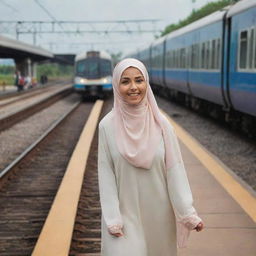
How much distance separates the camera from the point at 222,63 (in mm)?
14180

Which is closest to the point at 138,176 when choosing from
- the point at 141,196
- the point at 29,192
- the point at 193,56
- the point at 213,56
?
the point at 141,196

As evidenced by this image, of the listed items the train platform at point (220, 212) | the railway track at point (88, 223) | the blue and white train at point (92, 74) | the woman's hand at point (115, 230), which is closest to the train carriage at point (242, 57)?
the train platform at point (220, 212)

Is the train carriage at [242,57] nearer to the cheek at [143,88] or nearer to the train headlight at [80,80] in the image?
the cheek at [143,88]

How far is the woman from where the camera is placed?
9.96 feet

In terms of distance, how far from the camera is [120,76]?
3.09m

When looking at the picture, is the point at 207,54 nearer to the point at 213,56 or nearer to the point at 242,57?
the point at 213,56

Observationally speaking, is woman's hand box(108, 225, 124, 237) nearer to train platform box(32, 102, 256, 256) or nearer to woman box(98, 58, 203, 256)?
woman box(98, 58, 203, 256)

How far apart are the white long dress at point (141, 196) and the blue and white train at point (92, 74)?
25883 millimetres

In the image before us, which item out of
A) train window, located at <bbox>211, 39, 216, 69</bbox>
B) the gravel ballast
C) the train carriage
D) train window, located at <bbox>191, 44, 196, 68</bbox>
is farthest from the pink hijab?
train window, located at <bbox>191, 44, 196, 68</bbox>

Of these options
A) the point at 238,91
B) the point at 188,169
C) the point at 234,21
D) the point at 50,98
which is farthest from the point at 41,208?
the point at 50,98

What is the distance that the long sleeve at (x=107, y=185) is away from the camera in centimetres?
307

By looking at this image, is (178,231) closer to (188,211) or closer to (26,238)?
(188,211)

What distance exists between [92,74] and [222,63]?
50.5 ft

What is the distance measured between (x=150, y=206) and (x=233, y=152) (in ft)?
28.8
